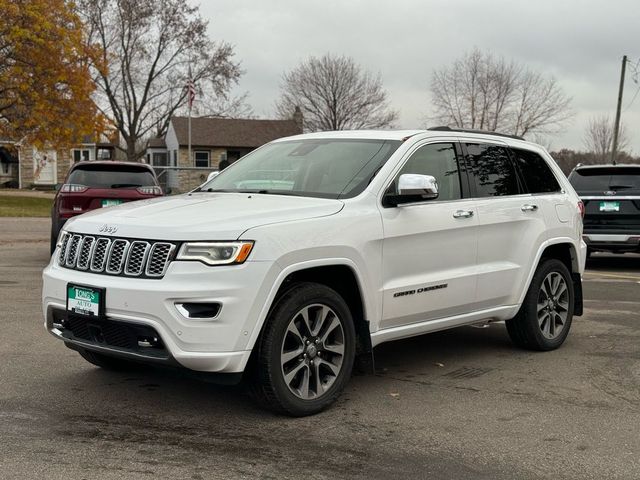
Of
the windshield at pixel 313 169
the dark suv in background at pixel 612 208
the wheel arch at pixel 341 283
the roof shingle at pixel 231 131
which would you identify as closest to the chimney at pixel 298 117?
the roof shingle at pixel 231 131

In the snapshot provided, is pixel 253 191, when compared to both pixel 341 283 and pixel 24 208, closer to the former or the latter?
pixel 341 283

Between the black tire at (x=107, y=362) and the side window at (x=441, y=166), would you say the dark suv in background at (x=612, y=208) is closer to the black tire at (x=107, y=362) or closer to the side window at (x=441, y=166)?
the side window at (x=441, y=166)

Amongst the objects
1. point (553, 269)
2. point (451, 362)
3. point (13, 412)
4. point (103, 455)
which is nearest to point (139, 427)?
point (103, 455)

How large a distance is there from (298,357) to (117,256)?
125 cm

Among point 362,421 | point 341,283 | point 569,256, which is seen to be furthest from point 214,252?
point 569,256

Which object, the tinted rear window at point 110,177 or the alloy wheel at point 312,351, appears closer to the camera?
the alloy wheel at point 312,351

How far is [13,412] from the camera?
4758 millimetres

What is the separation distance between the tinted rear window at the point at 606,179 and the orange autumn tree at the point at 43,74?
22086 mm

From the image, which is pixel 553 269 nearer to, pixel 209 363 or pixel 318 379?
pixel 318 379

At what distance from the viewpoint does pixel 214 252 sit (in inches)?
171

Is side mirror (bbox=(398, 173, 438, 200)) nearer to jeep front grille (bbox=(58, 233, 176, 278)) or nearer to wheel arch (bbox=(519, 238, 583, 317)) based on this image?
jeep front grille (bbox=(58, 233, 176, 278))

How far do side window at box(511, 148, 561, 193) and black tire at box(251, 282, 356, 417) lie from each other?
8.53 feet

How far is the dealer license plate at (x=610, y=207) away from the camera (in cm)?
1313

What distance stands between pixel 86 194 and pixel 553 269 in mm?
7431
